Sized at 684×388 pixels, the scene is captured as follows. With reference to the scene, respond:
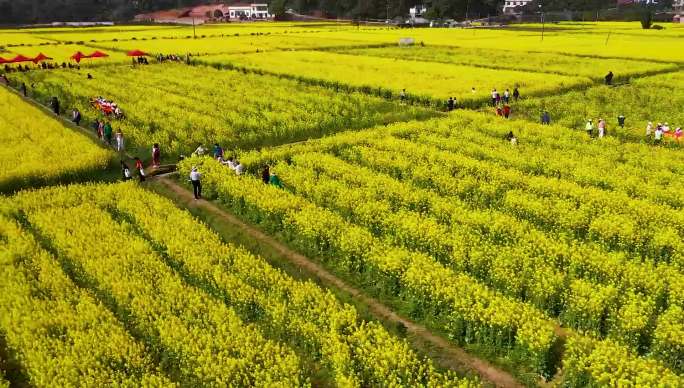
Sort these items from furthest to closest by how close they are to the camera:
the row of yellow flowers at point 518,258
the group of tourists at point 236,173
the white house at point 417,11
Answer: the white house at point 417,11 → the group of tourists at point 236,173 → the row of yellow flowers at point 518,258

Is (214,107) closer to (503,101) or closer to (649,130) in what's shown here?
(503,101)

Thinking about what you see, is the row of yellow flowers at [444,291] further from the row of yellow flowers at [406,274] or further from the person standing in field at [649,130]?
the person standing in field at [649,130]

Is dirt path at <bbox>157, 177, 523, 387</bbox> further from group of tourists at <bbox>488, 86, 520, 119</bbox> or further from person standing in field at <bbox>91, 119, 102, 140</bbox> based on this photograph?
group of tourists at <bbox>488, 86, 520, 119</bbox>

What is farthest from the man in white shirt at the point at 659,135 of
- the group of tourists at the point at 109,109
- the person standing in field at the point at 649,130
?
the group of tourists at the point at 109,109

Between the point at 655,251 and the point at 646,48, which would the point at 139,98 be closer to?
the point at 655,251

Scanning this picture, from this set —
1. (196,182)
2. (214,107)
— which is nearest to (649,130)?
(196,182)

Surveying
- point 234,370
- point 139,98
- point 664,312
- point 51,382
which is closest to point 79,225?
point 51,382
